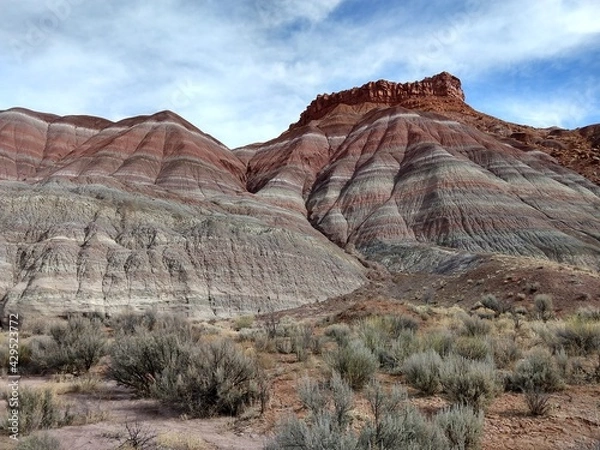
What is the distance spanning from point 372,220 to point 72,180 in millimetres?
33655

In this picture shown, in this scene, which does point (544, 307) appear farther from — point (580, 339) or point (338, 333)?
point (338, 333)

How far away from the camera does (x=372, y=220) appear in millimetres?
58844

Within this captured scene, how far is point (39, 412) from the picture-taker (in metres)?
6.26

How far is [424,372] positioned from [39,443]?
5.68 m

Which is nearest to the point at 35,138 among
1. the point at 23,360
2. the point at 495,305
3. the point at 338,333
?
the point at 23,360

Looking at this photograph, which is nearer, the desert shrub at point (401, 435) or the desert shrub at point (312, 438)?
the desert shrub at point (312, 438)

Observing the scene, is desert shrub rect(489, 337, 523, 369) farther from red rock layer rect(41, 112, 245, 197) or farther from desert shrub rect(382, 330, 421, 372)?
red rock layer rect(41, 112, 245, 197)

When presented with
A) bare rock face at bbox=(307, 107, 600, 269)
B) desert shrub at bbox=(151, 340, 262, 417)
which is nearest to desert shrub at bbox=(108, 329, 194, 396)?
desert shrub at bbox=(151, 340, 262, 417)

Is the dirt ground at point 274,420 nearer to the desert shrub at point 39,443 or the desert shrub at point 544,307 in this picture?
the desert shrub at point 39,443

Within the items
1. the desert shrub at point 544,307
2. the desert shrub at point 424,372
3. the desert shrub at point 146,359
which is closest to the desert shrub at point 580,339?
the desert shrub at point 424,372

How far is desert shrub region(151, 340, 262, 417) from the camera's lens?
734 cm

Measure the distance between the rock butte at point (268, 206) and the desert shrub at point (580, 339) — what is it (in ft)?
80.3

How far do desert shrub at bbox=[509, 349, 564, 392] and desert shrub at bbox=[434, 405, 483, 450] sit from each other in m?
2.86

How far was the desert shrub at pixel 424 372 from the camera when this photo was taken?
7870 millimetres
